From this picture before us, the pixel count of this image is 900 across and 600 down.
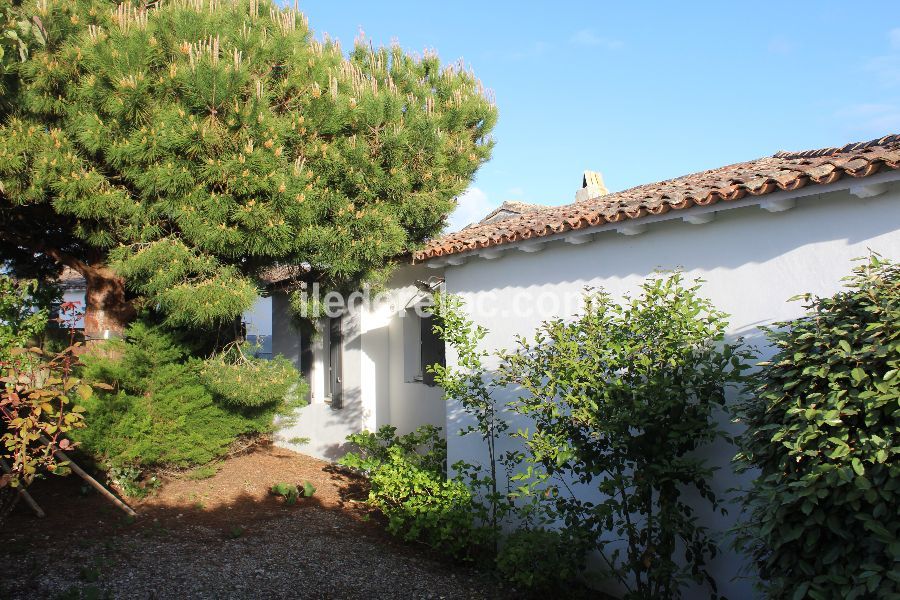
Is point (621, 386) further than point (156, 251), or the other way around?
point (156, 251)

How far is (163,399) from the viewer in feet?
28.3

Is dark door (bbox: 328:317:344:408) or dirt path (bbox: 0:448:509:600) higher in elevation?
dark door (bbox: 328:317:344:408)

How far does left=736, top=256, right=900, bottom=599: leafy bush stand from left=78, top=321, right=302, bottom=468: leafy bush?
6.40 meters

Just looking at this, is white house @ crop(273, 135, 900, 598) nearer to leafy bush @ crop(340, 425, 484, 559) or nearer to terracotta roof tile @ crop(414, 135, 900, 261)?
terracotta roof tile @ crop(414, 135, 900, 261)

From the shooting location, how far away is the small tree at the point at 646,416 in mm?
4699

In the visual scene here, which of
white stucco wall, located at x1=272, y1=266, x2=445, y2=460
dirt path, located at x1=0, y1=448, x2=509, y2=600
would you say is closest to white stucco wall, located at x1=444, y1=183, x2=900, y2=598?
dirt path, located at x1=0, y1=448, x2=509, y2=600

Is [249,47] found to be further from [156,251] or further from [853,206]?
[853,206]

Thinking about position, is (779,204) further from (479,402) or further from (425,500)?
(425,500)

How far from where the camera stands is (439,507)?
691 cm

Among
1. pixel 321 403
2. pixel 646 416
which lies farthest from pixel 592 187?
pixel 646 416

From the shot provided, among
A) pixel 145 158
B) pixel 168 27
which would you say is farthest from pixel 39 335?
pixel 168 27

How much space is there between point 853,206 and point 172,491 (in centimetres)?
879

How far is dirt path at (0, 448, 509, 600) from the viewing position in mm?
5723

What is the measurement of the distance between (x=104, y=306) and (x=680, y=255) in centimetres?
782
